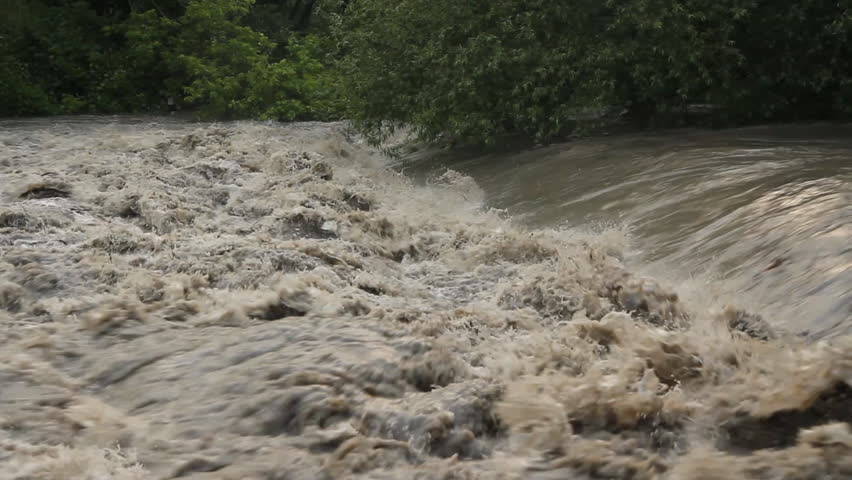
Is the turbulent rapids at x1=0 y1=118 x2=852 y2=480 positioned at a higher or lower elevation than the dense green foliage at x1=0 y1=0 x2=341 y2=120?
lower

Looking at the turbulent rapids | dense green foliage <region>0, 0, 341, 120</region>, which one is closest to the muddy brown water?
the turbulent rapids

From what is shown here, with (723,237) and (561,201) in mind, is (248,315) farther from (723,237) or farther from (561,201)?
(561,201)

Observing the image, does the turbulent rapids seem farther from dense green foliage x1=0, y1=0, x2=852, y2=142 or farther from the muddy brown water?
dense green foliage x1=0, y1=0, x2=852, y2=142

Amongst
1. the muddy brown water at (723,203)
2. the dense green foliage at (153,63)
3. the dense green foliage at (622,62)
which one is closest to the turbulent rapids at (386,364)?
the muddy brown water at (723,203)

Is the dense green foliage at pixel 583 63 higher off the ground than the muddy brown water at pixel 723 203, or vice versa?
the dense green foliage at pixel 583 63

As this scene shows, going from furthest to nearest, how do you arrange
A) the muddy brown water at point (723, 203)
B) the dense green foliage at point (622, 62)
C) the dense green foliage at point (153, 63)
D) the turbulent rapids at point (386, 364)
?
the dense green foliage at point (153, 63) < the dense green foliage at point (622, 62) < the muddy brown water at point (723, 203) < the turbulent rapids at point (386, 364)

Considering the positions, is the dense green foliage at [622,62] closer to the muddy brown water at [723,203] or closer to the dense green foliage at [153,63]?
the muddy brown water at [723,203]

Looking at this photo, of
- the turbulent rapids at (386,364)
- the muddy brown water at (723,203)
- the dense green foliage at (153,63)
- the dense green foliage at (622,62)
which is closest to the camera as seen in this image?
the turbulent rapids at (386,364)

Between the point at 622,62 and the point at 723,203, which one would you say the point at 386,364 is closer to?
the point at 723,203

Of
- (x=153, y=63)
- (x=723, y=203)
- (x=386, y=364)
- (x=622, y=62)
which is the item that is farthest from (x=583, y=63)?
(x=153, y=63)

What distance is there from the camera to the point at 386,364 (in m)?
4.59

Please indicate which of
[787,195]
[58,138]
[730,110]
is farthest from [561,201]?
[58,138]

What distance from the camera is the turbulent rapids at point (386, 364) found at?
12.3ft

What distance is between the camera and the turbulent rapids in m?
3.76
